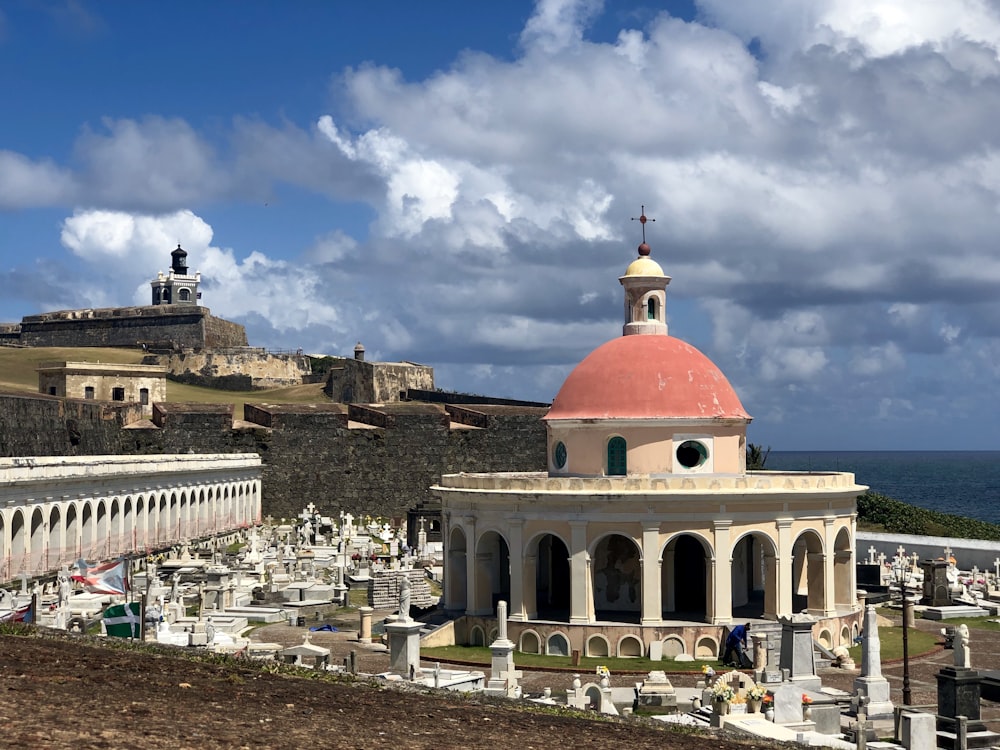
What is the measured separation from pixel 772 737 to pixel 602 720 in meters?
3.06

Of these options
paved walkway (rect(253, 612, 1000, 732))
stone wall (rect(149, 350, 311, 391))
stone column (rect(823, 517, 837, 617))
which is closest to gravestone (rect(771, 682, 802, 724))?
paved walkway (rect(253, 612, 1000, 732))

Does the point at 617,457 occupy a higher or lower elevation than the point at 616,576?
higher

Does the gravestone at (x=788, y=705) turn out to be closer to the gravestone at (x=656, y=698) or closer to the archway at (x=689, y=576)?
the gravestone at (x=656, y=698)

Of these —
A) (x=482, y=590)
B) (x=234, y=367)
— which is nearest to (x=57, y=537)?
(x=482, y=590)

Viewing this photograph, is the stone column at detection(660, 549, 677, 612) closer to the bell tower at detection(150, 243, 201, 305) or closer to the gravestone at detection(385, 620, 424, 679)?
the gravestone at detection(385, 620, 424, 679)

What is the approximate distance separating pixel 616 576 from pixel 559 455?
312 centimetres

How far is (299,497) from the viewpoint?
68.0 metres

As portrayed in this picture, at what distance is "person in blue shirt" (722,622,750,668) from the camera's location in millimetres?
27359

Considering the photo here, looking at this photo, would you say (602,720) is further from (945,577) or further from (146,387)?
(146,387)

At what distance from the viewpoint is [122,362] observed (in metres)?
102

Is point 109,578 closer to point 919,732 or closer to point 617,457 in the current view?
point 617,457

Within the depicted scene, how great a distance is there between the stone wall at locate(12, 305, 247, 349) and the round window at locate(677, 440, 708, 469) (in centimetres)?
8219

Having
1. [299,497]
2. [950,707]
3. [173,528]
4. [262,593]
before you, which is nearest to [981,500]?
[299,497]

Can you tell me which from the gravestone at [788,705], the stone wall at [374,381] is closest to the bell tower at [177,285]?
the stone wall at [374,381]
